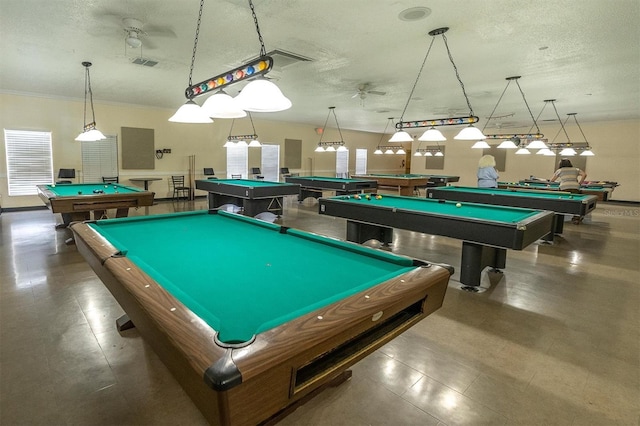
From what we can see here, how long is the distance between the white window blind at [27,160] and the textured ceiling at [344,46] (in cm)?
107

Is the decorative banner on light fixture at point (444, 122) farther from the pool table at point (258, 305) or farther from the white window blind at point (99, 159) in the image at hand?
the white window blind at point (99, 159)

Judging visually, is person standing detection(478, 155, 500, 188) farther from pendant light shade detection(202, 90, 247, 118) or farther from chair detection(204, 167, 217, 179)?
chair detection(204, 167, 217, 179)

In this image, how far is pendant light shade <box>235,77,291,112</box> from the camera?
2.12 meters

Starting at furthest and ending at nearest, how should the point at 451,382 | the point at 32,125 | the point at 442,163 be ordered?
the point at 442,163 → the point at 32,125 → the point at 451,382

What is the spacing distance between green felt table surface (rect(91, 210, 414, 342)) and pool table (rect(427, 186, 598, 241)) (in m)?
4.64

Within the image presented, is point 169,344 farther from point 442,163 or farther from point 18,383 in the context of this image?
point 442,163

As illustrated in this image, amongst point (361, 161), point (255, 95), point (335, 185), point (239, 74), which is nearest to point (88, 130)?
point (239, 74)

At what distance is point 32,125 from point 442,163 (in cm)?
1492

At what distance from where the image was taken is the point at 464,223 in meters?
3.33

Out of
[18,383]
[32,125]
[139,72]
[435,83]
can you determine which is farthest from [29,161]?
[435,83]

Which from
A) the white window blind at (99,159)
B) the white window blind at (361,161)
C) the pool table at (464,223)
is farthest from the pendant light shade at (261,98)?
the white window blind at (361,161)

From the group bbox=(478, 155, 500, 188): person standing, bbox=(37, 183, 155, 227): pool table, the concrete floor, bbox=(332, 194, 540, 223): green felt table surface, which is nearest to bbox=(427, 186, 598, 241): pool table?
bbox=(478, 155, 500, 188): person standing

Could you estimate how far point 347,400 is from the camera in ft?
6.00

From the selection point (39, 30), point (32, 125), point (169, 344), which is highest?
point (39, 30)
